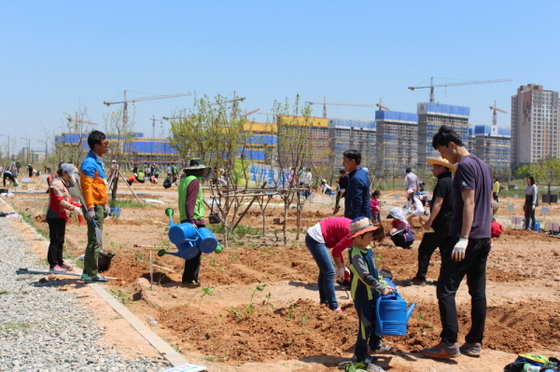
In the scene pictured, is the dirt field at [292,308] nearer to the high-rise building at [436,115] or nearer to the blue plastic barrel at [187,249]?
the blue plastic barrel at [187,249]

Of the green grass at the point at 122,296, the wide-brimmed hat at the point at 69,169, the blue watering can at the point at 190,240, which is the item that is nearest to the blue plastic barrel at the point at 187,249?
the blue watering can at the point at 190,240

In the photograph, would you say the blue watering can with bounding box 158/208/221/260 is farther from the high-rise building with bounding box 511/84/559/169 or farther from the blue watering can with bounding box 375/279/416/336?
the high-rise building with bounding box 511/84/559/169

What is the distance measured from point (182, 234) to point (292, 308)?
191 cm

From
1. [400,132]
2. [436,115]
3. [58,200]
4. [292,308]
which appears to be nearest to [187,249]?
[292,308]

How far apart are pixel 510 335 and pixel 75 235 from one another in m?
10.4

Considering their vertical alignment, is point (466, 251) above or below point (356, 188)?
below

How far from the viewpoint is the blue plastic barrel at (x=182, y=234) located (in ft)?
24.3

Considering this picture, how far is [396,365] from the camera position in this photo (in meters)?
4.59

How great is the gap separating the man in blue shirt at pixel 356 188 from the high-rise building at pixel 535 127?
399 ft

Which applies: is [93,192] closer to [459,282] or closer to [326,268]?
[326,268]

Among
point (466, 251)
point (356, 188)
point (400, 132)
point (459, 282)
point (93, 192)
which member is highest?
point (400, 132)

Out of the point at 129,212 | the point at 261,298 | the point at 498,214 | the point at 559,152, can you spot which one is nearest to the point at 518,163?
the point at 559,152

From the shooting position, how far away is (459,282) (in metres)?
4.83

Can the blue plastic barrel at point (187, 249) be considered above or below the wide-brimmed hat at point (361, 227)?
below
